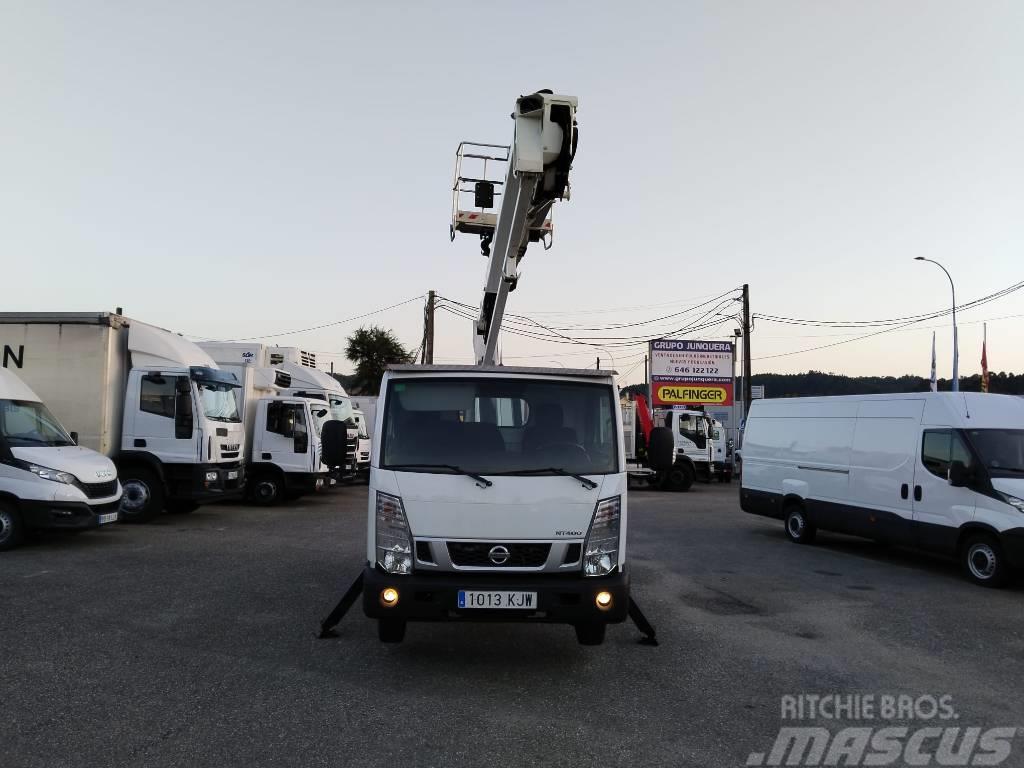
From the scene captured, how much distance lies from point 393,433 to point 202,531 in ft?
28.3

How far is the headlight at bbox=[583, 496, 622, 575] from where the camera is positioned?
5.30 m

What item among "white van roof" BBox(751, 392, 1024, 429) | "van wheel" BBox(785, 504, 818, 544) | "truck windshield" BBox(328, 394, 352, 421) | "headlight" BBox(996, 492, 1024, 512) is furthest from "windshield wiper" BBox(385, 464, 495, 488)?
"truck windshield" BBox(328, 394, 352, 421)

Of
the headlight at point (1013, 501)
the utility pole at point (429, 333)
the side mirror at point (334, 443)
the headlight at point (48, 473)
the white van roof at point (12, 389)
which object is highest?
the utility pole at point (429, 333)

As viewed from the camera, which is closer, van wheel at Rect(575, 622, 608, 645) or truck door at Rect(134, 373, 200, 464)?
van wheel at Rect(575, 622, 608, 645)

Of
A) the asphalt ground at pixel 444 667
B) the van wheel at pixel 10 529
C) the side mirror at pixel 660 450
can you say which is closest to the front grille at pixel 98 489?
the van wheel at pixel 10 529

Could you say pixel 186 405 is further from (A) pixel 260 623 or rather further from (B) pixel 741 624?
(B) pixel 741 624

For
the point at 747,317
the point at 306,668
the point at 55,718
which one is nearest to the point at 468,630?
the point at 306,668

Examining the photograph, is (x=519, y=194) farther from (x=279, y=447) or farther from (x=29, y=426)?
(x=279, y=447)

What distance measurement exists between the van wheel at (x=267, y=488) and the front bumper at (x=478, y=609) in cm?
1323

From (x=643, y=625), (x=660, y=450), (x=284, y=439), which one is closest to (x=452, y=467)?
(x=660, y=450)

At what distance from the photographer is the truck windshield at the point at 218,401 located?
13852 mm

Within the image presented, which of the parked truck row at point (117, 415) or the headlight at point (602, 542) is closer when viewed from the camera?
the headlight at point (602, 542)

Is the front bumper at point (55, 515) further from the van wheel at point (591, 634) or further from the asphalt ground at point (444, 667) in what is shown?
the van wheel at point (591, 634)

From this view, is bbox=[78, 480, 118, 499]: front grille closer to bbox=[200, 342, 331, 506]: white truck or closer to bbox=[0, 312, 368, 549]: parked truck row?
bbox=[0, 312, 368, 549]: parked truck row
